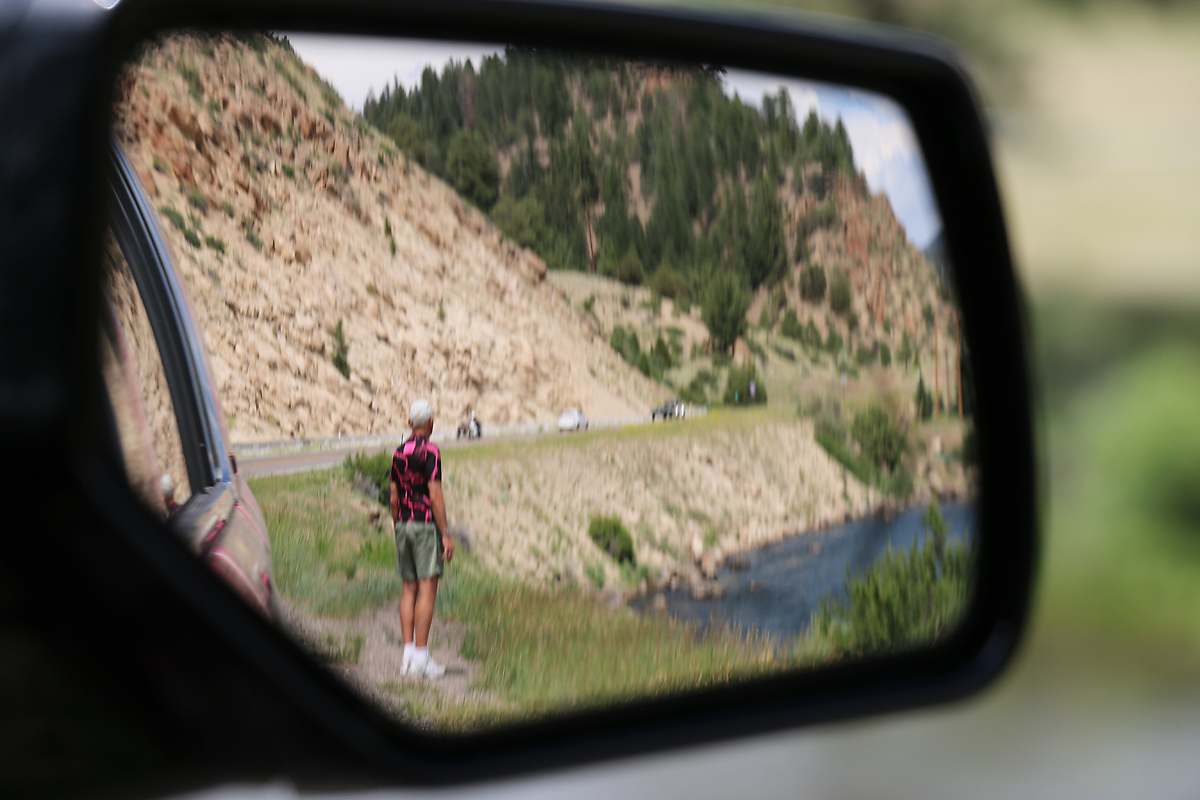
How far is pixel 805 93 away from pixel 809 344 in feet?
1.58

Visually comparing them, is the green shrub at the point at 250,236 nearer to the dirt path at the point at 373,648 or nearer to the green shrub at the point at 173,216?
the green shrub at the point at 173,216

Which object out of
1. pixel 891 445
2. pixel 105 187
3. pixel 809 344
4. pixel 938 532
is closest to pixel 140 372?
pixel 105 187

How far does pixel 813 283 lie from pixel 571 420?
→ 746 mm

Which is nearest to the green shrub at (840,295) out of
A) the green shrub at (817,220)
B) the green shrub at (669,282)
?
the green shrub at (817,220)

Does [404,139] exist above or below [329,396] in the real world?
above

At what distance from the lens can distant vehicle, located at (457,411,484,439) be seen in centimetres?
134

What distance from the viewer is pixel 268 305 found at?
1.26m

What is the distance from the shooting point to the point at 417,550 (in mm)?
1276

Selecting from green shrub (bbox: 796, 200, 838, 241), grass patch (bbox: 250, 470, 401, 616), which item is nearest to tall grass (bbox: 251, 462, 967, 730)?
grass patch (bbox: 250, 470, 401, 616)

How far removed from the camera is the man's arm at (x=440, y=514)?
1269 millimetres

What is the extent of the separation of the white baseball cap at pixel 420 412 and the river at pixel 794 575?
51 centimetres

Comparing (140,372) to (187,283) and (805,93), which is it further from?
(805,93)

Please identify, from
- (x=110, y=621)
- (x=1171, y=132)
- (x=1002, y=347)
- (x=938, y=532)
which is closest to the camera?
(x=110, y=621)

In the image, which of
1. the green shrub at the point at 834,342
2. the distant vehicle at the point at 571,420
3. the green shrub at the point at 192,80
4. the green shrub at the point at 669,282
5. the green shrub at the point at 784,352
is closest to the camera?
the green shrub at the point at 192,80
